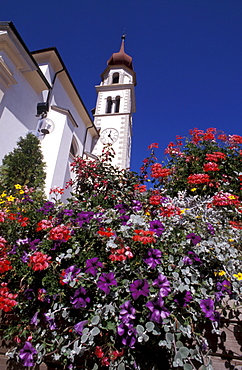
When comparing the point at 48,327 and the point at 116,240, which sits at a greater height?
the point at 116,240

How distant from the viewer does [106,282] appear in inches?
51.0

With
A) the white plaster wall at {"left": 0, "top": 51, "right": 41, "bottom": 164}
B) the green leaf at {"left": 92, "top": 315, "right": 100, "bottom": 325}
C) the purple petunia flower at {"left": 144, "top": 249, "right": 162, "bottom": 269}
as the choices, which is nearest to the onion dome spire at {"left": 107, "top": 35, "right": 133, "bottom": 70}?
the white plaster wall at {"left": 0, "top": 51, "right": 41, "bottom": 164}

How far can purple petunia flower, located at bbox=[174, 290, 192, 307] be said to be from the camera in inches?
50.5

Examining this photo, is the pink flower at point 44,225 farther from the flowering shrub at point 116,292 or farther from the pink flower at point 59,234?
the pink flower at point 59,234

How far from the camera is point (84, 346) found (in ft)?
4.10

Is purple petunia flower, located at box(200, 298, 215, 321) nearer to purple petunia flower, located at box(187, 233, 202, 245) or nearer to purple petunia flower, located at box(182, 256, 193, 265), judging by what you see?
purple petunia flower, located at box(182, 256, 193, 265)

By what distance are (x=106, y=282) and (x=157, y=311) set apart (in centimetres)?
33

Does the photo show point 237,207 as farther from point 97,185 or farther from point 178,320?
point 97,185

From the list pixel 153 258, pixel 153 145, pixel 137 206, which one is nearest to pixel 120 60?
pixel 153 145

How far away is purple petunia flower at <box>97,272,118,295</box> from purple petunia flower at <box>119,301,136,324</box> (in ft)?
0.40

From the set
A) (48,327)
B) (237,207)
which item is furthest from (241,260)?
(48,327)

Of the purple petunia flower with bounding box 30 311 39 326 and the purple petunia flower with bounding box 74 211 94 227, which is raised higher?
the purple petunia flower with bounding box 74 211 94 227

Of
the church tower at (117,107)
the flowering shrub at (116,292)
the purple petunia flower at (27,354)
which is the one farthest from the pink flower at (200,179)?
the church tower at (117,107)

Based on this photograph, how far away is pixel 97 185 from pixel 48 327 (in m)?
3.11
